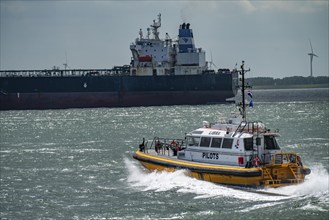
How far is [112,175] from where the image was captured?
3862 centimetres

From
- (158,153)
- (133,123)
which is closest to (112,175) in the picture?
(158,153)

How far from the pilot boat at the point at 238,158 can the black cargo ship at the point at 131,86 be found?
242 feet

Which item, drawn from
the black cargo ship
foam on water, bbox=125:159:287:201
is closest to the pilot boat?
foam on water, bbox=125:159:287:201

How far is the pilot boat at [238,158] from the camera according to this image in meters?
30.8

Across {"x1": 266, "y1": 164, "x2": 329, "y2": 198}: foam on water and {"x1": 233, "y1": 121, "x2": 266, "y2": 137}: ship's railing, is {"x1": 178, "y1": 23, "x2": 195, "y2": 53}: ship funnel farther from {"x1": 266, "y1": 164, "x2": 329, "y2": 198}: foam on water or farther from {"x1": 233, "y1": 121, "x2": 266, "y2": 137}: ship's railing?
{"x1": 266, "y1": 164, "x2": 329, "y2": 198}: foam on water

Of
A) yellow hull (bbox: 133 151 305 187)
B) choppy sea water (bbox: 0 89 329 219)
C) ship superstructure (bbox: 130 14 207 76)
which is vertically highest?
ship superstructure (bbox: 130 14 207 76)

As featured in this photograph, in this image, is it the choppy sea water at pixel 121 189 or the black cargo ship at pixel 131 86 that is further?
the black cargo ship at pixel 131 86

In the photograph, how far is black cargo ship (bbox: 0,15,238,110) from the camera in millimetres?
108438

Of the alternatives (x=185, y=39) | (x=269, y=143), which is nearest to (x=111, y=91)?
(x=185, y=39)

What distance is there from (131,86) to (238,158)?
78888 millimetres

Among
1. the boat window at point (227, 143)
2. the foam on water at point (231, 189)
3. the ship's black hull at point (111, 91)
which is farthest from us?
the ship's black hull at point (111, 91)

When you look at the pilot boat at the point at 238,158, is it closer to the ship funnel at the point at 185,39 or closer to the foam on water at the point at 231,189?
the foam on water at the point at 231,189

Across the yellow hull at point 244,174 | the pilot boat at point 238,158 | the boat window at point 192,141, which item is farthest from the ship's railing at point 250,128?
the boat window at point 192,141

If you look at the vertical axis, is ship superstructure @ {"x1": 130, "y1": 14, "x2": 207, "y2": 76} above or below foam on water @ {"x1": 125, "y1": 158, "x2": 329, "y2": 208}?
above
